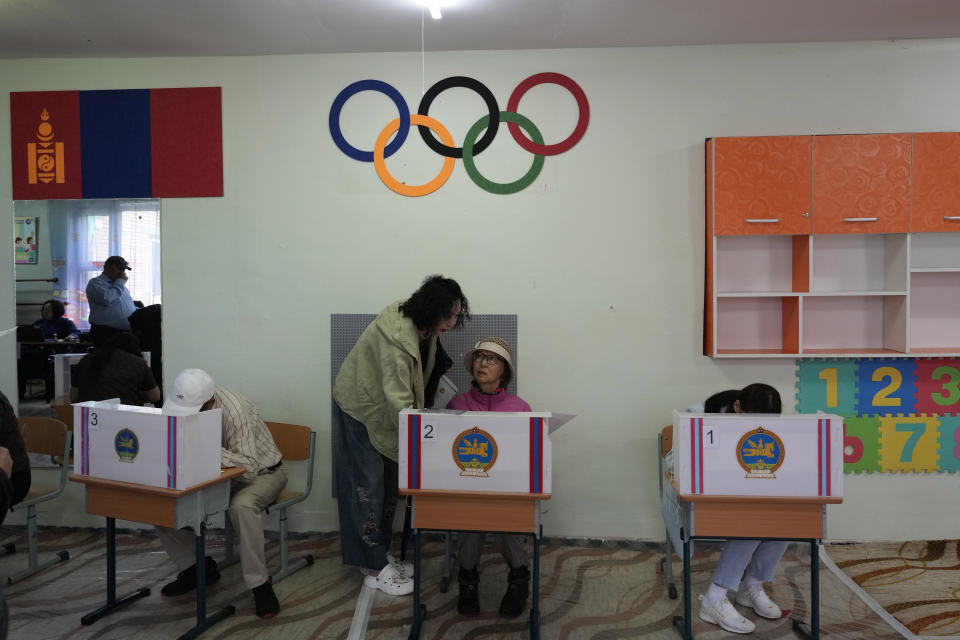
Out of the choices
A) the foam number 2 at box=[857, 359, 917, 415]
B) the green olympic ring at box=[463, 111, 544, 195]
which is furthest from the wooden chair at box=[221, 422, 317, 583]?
the foam number 2 at box=[857, 359, 917, 415]

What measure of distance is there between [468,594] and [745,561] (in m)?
1.18

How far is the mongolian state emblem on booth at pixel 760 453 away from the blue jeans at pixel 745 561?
0.44 m

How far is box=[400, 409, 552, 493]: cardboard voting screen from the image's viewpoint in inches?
89.3

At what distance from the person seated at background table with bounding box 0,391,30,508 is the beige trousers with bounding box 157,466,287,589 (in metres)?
0.84

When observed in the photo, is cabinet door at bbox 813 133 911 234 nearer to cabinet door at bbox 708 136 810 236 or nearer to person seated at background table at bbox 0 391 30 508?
cabinet door at bbox 708 136 810 236

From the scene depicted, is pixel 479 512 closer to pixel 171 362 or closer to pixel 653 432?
pixel 653 432

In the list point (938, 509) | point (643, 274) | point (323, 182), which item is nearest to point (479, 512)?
point (643, 274)

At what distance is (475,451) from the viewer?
7.52ft

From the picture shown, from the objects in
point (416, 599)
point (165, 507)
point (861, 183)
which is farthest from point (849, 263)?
point (165, 507)

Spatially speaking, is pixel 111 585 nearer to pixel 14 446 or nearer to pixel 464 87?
pixel 14 446

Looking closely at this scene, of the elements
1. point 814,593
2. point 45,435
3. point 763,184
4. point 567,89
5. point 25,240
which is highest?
point 567,89

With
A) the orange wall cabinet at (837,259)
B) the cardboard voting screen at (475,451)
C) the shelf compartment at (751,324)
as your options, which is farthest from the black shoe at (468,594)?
the shelf compartment at (751,324)

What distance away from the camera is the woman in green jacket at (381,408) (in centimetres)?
267

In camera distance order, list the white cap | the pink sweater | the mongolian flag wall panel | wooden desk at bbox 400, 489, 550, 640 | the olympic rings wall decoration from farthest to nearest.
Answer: the mongolian flag wall panel
the olympic rings wall decoration
the pink sweater
the white cap
wooden desk at bbox 400, 489, 550, 640
